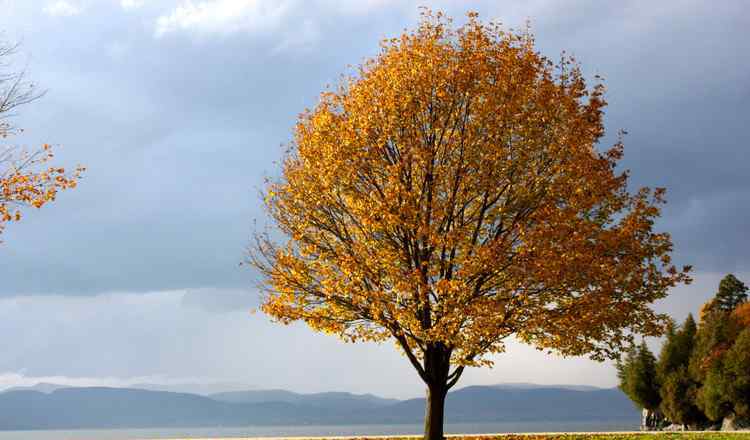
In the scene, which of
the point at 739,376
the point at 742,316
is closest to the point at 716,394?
the point at 739,376

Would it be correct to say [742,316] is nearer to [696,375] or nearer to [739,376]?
[696,375]

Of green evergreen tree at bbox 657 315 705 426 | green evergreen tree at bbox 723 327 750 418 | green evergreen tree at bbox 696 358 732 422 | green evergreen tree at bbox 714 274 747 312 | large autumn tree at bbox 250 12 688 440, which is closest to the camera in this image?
large autumn tree at bbox 250 12 688 440

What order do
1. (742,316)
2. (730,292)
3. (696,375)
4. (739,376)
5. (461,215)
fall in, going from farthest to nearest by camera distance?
1. (730,292)
2. (742,316)
3. (696,375)
4. (739,376)
5. (461,215)

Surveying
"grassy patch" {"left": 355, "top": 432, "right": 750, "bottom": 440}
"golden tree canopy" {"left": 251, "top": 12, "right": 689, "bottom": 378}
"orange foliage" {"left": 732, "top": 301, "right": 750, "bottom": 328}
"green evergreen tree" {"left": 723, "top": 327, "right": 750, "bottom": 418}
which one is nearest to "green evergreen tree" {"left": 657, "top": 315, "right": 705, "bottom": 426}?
"orange foliage" {"left": 732, "top": 301, "right": 750, "bottom": 328}

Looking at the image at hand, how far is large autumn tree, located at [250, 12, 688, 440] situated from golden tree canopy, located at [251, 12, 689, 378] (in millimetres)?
56

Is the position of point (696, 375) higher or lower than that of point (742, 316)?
lower

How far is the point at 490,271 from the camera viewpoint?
88.1 ft

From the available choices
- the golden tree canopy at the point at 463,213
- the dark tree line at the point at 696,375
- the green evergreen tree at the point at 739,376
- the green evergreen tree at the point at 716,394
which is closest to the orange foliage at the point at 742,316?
the dark tree line at the point at 696,375

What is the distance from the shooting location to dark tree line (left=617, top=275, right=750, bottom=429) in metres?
57.4

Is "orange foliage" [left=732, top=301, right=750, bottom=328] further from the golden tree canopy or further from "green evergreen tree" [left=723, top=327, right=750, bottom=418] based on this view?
the golden tree canopy

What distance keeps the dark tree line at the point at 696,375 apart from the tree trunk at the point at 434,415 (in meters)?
24.9

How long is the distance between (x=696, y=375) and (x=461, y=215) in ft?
145

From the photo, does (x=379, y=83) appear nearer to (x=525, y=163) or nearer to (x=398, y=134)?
(x=398, y=134)

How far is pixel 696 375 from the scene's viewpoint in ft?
209
